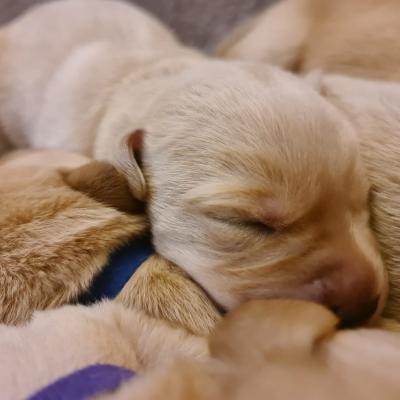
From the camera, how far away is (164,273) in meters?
1.58

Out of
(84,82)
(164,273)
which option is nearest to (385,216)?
(164,273)

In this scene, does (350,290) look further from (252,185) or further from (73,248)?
(73,248)

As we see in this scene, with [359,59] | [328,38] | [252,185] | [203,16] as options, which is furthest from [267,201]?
[203,16]

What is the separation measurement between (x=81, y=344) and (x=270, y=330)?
41cm

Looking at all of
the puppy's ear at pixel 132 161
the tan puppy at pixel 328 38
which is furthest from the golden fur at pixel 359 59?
the puppy's ear at pixel 132 161

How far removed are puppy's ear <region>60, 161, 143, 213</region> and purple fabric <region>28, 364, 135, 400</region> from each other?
1.80ft

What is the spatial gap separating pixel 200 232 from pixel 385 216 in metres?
0.45

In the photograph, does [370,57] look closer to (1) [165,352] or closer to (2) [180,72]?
(2) [180,72]

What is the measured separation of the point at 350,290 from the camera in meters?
1.42

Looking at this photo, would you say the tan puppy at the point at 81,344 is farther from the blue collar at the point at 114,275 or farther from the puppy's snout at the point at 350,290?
the puppy's snout at the point at 350,290

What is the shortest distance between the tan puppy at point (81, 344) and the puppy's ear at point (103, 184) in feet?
1.02

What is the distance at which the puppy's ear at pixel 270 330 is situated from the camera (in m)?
1.08

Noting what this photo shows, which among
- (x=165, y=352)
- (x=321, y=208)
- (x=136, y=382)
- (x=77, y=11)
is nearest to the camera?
(x=136, y=382)

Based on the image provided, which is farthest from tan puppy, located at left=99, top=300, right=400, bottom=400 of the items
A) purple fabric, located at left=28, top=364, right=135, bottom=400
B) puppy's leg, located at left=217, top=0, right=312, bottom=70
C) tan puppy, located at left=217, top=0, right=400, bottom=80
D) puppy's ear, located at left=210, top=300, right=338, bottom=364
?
puppy's leg, located at left=217, top=0, right=312, bottom=70
